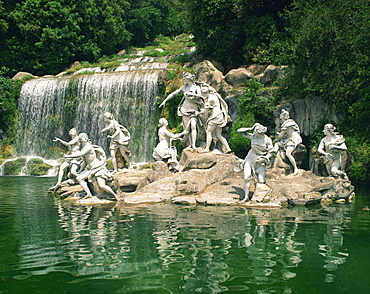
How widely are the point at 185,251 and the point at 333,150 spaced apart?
8.36m

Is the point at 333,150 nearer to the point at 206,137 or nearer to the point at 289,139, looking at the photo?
the point at 289,139

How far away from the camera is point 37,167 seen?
83.8ft

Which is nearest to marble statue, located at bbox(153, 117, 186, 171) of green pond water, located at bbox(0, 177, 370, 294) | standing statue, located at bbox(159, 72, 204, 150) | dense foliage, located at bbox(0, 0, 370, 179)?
standing statue, located at bbox(159, 72, 204, 150)

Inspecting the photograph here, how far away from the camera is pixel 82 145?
1177cm

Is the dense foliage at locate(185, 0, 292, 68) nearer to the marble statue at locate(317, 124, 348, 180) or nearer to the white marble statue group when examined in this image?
the white marble statue group

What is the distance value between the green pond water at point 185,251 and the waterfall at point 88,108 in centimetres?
1655

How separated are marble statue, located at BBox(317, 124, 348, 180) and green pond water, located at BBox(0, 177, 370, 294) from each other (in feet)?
9.97

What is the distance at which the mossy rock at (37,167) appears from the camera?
25314 millimetres

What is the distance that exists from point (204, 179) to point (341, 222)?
15.7 ft

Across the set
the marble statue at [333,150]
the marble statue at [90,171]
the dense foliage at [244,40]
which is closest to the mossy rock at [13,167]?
the dense foliage at [244,40]

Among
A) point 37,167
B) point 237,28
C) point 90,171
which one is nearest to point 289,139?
point 90,171

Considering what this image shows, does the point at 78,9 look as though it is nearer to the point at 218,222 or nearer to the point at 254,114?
the point at 254,114

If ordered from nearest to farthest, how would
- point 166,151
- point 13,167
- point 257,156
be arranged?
1. point 257,156
2. point 166,151
3. point 13,167

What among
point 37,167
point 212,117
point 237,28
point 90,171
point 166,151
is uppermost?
point 237,28
